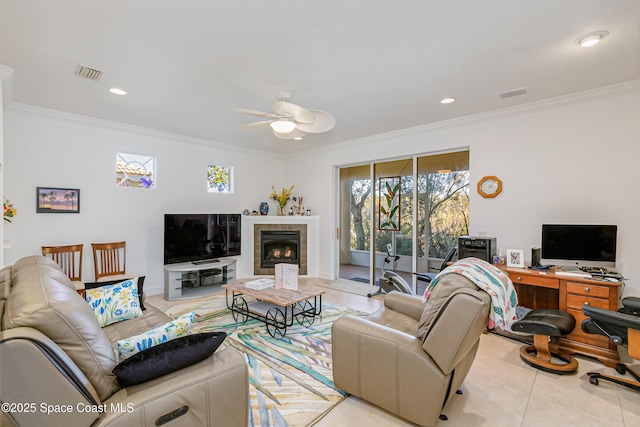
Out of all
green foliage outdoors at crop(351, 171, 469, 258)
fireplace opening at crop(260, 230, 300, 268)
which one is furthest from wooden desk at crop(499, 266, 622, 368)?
fireplace opening at crop(260, 230, 300, 268)

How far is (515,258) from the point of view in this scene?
349cm

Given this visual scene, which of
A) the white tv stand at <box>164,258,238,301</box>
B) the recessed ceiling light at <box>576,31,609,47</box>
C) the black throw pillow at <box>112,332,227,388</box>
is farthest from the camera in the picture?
the white tv stand at <box>164,258,238,301</box>

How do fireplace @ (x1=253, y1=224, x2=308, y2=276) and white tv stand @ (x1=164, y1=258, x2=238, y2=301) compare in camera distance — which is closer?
white tv stand @ (x1=164, y1=258, x2=238, y2=301)

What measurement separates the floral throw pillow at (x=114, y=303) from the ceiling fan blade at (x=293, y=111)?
6.91 ft

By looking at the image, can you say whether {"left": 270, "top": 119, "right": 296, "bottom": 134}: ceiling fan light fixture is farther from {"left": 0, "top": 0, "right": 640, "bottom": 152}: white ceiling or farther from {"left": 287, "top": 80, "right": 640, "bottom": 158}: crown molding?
{"left": 287, "top": 80, "right": 640, "bottom": 158}: crown molding

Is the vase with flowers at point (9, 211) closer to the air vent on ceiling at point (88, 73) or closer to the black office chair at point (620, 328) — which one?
the air vent on ceiling at point (88, 73)

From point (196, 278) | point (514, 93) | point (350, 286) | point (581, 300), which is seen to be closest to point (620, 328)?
point (581, 300)

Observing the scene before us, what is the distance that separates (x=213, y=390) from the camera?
4.70 ft

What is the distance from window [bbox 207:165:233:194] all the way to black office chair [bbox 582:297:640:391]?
550 cm

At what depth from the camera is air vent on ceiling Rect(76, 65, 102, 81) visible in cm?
280

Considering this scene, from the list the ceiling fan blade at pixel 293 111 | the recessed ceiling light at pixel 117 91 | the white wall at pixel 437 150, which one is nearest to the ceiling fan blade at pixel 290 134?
the ceiling fan blade at pixel 293 111

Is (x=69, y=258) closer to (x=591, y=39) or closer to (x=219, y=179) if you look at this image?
(x=219, y=179)

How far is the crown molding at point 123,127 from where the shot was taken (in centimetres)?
385

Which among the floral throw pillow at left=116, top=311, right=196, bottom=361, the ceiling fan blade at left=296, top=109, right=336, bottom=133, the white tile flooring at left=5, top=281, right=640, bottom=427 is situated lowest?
the white tile flooring at left=5, top=281, right=640, bottom=427
